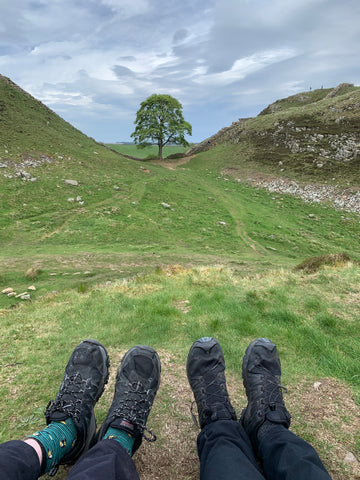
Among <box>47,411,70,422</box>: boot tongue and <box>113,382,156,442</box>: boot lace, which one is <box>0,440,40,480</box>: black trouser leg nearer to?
<box>47,411,70,422</box>: boot tongue

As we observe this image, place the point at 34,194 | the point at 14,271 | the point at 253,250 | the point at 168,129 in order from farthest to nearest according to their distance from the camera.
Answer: the point at 168,129
the point at 34,194
the point at 253,250
the point at 14,271

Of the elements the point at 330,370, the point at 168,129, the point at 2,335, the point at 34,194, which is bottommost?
the point at 330,370

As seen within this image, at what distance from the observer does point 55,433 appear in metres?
2.48

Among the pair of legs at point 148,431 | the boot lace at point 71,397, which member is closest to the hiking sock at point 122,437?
the pair of legs at point 148,431

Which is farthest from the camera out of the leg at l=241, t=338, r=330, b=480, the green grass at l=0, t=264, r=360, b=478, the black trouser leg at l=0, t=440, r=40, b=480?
the green grass at l=0, t=264, r=360, b=478

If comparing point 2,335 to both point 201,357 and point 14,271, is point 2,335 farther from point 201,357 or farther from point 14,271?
point 14,271

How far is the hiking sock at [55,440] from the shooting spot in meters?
2.24

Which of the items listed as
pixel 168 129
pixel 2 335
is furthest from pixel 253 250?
pixel 168 129

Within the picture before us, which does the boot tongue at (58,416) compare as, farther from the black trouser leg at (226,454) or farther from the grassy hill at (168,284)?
the black trouser leg at (226,454)

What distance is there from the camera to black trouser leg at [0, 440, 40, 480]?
1844 mm

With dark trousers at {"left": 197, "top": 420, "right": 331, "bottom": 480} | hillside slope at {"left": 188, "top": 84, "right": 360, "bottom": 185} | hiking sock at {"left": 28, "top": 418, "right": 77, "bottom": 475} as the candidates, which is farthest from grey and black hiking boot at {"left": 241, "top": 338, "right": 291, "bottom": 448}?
hillside slope at {"left": 188, "top": 84, "right": 360, "bottom": 185}

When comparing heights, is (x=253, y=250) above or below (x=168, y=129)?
below

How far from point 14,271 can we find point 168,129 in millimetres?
36756

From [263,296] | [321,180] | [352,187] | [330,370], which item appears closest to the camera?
[330,370]
